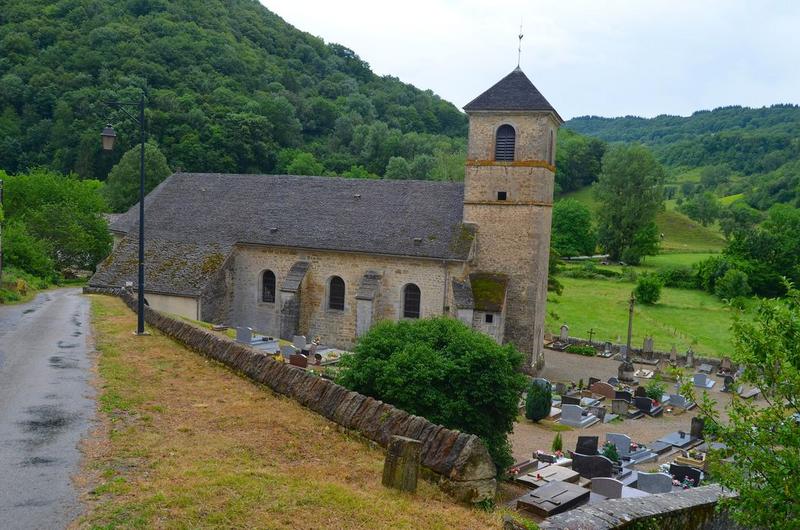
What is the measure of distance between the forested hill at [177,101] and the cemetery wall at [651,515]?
6323 centimetres

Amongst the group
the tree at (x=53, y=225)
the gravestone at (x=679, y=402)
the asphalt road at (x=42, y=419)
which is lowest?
the gravestone at (x=679, y=402)

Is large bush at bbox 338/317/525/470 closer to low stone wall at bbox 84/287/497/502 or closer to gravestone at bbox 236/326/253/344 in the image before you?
low stone wall at bbox 84/287/497/502

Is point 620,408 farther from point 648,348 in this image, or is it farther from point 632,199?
point 632,199

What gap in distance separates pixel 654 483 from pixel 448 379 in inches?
263

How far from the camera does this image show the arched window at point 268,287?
111ft

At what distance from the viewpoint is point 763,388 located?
9117mm

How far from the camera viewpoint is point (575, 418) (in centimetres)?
2620

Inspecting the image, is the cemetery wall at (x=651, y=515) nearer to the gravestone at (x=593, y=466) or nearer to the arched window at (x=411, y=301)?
the gravestone at (x=593, y=466)

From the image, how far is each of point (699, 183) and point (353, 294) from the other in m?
128

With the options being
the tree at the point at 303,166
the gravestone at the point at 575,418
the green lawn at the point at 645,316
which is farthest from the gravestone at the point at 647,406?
the tree at the point at 303,166

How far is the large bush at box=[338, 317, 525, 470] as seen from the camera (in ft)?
54.9

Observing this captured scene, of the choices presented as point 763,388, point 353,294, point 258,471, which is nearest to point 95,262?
point 353,294

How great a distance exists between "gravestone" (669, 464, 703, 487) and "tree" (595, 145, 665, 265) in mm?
60874

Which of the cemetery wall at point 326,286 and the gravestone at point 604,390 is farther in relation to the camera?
the cemetery wall at point 326,286
